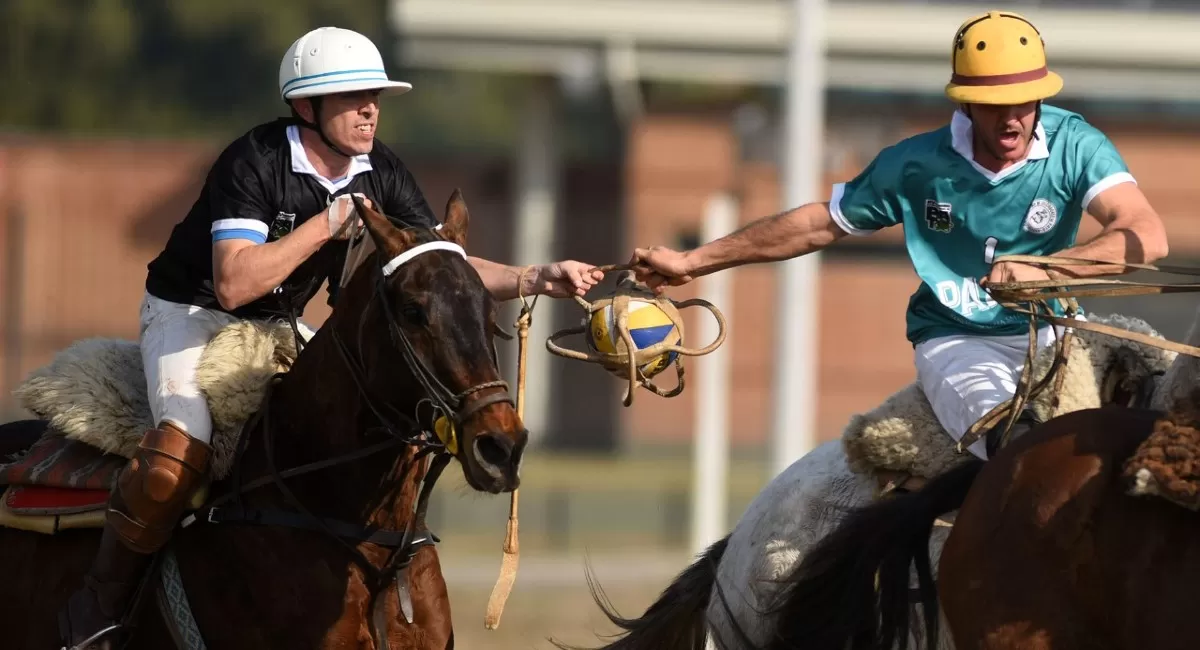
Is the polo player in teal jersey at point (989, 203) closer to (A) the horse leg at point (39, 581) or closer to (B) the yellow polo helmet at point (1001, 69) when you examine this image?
(B) the yellow polo helmet at point (1001, 69)

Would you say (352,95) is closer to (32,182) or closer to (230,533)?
(230,533)

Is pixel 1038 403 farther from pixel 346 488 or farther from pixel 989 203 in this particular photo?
pixel 346 488

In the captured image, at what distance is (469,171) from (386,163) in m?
28.0

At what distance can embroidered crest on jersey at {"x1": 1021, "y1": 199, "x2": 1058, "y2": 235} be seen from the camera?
4836 mm

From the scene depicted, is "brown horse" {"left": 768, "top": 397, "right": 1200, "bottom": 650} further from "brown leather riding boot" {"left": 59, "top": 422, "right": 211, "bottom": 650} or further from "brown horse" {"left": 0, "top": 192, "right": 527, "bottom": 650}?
"brown leather riding boot" {"left": 59, "top": 422, "right": 211, "bottom": 650}

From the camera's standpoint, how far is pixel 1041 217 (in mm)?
4844

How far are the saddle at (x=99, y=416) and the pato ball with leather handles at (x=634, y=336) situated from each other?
98 centimetres

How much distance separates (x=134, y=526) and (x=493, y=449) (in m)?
1.34

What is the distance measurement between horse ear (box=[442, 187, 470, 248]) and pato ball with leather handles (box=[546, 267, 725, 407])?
0.55 metres

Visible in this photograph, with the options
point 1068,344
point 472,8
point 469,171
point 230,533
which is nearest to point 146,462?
point 230,533

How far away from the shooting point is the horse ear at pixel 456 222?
482cm

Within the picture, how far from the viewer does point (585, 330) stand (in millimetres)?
5410

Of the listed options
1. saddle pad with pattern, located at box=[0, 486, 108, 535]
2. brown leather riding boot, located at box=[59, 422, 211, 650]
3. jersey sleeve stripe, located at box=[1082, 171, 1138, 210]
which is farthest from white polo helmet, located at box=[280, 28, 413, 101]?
jersey sleeve stripe, located at box=[1082, 171, 1138, 210]

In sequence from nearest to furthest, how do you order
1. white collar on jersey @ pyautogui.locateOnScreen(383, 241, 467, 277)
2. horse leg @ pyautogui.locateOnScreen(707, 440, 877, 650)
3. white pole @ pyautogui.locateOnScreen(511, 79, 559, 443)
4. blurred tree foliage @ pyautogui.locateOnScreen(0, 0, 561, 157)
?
1. white collar on jersey @ pyautogui.locateOnScreen(383, 241, 467, 277)
2. horse leg @ pyautogui.locateOnScreen(707, 440, 877, 650)
3. white pole @ pyautogui.locateOnScreen(511, 79, 559, 443)
4. blurred tree foliage @ pyautogui.locateOnScreen(0, 0, 561, 157)
